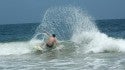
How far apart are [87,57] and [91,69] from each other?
349cm

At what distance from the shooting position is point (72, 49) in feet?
70.0

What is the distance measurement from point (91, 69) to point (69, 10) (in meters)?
13.3

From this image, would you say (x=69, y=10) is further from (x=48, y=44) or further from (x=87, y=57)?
(x=87, y=57)

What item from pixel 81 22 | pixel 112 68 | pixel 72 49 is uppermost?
pixel 81 22

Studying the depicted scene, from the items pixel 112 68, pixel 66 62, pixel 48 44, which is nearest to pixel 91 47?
pixel 48 44

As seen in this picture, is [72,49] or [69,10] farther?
[69,10]

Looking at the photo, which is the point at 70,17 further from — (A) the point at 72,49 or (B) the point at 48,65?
(B) the point at 48,65

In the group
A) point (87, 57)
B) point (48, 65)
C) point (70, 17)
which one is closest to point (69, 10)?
point (70, 17)

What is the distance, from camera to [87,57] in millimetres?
17031

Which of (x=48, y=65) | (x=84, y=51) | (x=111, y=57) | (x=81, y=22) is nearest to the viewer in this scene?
(x=48, y=65)

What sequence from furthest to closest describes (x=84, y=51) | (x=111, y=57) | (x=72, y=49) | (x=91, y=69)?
(x=72, y=49) → (x=84, y=51) → (x=111, y=57) → (x=91, y=69)

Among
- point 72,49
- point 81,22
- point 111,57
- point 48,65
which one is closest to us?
point 48,65

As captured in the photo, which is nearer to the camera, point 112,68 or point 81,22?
point 112,68

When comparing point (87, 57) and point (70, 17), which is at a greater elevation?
point (70, 17)
